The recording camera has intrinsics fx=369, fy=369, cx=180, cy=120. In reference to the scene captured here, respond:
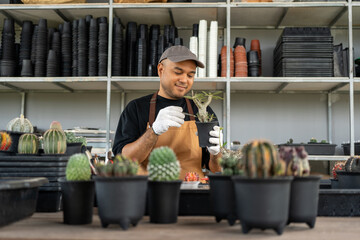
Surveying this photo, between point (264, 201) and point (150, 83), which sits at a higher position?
point (150, 83)

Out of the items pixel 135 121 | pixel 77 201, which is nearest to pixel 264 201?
pixel 77 201

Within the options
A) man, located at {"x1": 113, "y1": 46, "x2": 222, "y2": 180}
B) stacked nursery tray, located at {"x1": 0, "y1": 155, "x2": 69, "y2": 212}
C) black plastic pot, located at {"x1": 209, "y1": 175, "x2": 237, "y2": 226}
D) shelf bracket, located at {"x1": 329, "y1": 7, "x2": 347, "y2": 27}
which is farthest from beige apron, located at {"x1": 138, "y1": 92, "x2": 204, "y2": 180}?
shelf bracket, located at {"x1": 329, "y1": 7, "x2": 347, "y2": 27}

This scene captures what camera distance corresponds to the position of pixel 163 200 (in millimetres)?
824

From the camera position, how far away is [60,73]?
2.92 meters

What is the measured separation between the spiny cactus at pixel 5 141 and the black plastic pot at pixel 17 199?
0.37 m

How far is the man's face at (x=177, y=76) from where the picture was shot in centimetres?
196

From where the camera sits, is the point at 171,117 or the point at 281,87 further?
the point at 281,87

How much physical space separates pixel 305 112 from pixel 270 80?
0.64m


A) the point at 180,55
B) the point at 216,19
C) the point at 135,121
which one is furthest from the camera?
the point at 216,19

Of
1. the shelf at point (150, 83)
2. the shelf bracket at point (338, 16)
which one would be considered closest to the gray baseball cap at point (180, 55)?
the shelf at point (150, 83)

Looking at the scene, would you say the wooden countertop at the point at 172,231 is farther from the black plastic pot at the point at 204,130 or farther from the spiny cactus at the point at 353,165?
the black plastic pot at the point at 204,130

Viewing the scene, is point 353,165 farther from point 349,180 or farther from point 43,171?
point 43,171

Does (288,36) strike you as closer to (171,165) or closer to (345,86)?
(345,86)

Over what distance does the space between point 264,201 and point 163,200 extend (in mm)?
237
